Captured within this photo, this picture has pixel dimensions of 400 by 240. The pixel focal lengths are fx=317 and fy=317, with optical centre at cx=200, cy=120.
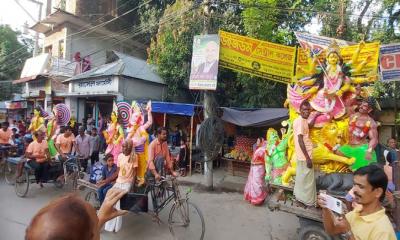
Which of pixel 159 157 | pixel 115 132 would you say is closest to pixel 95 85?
pixel 115 132

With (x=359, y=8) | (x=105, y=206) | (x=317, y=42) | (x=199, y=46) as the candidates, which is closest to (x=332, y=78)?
(x=317, y=42)

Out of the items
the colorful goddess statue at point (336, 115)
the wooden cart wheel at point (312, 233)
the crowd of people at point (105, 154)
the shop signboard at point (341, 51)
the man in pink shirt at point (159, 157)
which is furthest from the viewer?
the shop signboard at point (341, 51)

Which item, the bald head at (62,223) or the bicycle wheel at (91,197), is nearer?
the bald head at (62,223)

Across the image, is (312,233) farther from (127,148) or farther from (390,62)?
(390,62)

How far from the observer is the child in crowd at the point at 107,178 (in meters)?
5.73

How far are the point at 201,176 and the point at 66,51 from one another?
44.2 ft

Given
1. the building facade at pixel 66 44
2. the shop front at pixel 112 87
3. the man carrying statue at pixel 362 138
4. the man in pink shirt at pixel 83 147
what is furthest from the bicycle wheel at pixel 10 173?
the building facade at pixel 66 44

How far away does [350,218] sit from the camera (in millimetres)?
2262

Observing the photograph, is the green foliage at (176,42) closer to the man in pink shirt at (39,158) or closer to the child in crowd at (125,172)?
the man in pink shirt at (39,158)

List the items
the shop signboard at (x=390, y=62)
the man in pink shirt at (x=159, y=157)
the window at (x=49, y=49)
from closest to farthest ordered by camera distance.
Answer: the man in pink shirt at (x=159, y=157)
the shop signboard at (x=390, y=62)
the window at (x=49, y=49)

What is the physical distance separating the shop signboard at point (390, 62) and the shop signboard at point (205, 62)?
4336 millimetres

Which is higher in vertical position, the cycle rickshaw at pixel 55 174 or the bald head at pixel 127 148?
the bald head at pixel 127 148

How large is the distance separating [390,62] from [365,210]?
24.5 feet

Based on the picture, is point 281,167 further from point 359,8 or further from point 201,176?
point 359,8
